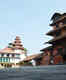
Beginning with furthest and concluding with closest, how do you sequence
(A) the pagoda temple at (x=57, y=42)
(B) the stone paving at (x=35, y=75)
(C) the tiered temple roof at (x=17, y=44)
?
(C) the tiered temple roof at (x=17, y=44) < (A) the pagoda temple at (x=57, y=42) < (B) the stone paving at (x=35, y=75)

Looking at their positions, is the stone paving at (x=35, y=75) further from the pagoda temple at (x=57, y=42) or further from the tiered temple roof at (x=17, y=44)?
the tiered temple roof at (x=17, y=44)

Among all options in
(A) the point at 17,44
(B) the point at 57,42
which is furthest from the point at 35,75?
(A) the point at 17,44

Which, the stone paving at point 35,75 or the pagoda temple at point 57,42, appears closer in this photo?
the stone paving at point 35,75

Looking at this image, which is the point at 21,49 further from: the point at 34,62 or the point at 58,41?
the point at 58,41

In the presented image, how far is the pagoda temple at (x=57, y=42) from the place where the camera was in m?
26.0

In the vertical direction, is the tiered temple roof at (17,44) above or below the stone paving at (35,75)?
above

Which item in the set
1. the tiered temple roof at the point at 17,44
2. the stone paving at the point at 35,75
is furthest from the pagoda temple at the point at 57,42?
the tiered temple roof at the point at 17,44

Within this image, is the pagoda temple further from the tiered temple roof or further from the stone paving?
the tiered temple roof

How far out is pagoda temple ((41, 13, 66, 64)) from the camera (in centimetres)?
2602

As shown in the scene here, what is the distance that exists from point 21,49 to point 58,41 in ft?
139

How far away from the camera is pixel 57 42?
2819 cm

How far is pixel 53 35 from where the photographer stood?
30.6 meters

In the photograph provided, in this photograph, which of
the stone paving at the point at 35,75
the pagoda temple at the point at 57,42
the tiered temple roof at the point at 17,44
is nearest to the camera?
the stone paving at the point at 35,75

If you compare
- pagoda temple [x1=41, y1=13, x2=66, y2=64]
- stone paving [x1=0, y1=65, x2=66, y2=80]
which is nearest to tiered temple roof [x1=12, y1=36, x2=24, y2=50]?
pagoda temple [x1=41, y1=13, x2=66, y2=64]
